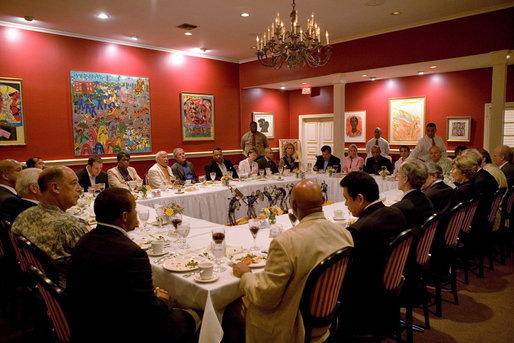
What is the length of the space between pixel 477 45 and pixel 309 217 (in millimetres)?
5787

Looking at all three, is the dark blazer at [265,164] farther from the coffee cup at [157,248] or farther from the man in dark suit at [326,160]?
the coffee cup at [157,248]

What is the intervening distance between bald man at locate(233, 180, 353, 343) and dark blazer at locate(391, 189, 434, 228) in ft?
3.45

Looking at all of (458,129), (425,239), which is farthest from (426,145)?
(425,239)

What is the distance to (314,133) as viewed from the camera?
12.0 meters

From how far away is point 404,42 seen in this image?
Answer: 6809mm

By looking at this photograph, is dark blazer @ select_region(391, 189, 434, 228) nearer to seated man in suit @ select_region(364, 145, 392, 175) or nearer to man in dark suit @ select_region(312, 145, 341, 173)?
man in dark suit @ select_region(312, 145, 341, 173)

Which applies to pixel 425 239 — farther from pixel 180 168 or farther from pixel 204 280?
pixel 180 168

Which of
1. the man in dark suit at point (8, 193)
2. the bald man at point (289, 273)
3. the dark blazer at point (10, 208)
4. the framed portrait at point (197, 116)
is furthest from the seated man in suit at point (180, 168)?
the bald man at point (289, 273)

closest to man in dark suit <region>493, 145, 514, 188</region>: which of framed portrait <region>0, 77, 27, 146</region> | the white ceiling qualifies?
the white ceiling

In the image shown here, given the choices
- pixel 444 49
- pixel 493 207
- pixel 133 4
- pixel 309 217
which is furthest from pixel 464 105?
pixel 309 217

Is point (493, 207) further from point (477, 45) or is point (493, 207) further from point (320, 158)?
point (320, 158)

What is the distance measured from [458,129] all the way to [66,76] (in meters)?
8.80

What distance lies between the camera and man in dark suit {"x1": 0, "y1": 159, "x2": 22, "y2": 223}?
2926mm

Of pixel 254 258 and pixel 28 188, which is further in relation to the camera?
pixel 28 188
